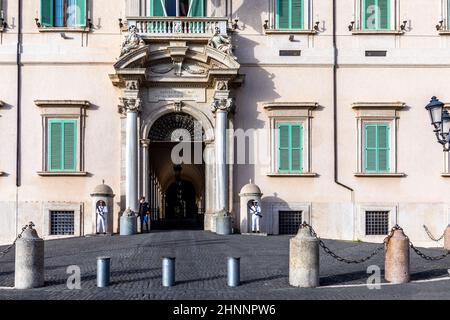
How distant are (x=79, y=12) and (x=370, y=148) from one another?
10656 mm

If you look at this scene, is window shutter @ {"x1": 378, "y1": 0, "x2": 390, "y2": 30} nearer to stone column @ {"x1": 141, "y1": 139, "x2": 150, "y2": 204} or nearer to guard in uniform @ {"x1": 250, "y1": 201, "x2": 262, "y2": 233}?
guard in uniform @ {"x1": 250, "y1": 201, "x2": 262, "y2": 233}

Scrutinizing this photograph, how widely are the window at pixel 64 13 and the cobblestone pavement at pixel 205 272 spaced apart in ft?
24.7

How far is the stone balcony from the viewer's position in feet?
69.5

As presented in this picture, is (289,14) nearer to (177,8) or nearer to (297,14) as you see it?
(297,14)

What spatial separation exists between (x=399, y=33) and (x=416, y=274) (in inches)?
464

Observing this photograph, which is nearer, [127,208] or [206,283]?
[206,283]

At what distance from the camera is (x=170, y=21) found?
21344 millimetres

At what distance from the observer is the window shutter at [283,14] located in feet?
72.6

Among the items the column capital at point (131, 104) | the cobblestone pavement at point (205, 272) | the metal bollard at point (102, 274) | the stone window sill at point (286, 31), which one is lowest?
the cobblestone pavement at point (205, 272)

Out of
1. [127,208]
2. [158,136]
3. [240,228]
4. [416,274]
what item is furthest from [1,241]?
[416,274]

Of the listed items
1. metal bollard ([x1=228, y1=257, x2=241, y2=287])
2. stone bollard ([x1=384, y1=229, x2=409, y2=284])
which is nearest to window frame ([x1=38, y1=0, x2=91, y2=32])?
metal bollard ([x1=228, y1=257, x2=241, y2=287])

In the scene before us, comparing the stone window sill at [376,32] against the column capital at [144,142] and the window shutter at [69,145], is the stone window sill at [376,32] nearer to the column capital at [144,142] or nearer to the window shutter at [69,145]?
the column capital at [144,142]

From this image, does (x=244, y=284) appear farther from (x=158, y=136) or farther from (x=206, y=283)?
(x=158, y=136)

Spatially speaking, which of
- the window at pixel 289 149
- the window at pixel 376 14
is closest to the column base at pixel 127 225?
the window at pixel 289 149
